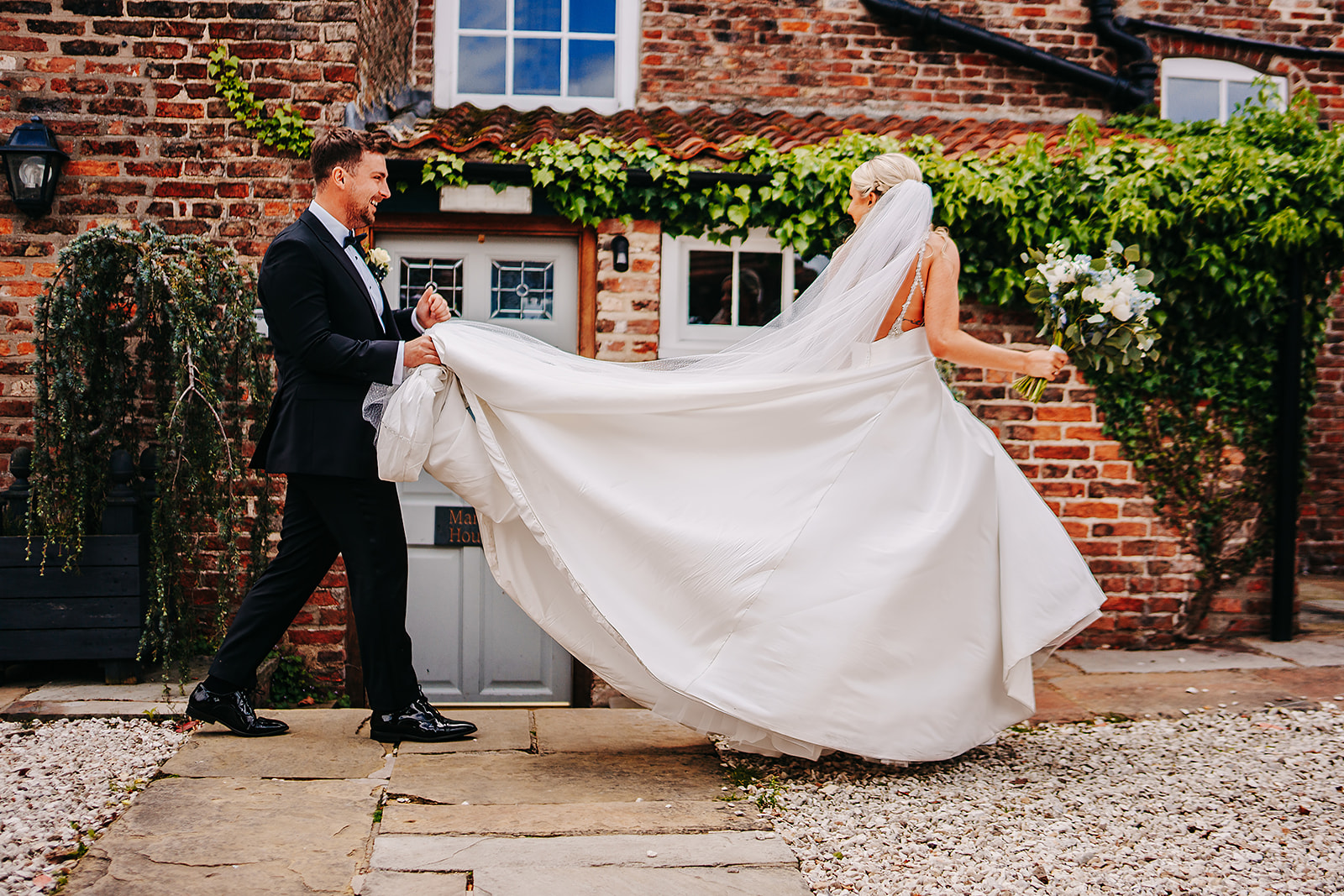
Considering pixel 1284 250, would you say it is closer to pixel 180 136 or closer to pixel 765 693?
pixel 765 693

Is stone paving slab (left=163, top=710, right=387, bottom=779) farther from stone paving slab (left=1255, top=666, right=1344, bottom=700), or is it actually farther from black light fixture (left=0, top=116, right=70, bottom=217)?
stone paving slab (left=1255, top=666, right=1344, bottom=700)

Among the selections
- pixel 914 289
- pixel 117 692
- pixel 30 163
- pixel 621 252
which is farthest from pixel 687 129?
pixel 117 692

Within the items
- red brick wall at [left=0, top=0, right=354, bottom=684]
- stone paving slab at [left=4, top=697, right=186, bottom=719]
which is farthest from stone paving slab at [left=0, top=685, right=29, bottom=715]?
red brick wall at [left=0, top=0, right=354, bottom=684]

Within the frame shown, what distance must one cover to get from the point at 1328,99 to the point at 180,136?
23.2 feet

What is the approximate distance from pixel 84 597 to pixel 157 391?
2.84 ft

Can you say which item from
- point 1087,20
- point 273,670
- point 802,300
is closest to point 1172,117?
point 1087,20

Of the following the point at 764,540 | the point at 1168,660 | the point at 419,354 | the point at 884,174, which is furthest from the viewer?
the point at 1168,660

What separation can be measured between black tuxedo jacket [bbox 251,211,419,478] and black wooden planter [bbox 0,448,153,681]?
117cm

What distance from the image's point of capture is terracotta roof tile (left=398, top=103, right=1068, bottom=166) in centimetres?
472

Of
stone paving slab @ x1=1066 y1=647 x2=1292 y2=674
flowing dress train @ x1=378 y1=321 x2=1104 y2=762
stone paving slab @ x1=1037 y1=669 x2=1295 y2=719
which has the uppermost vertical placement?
flowing dress train @ x1=378 y1=321 x2=1104 y2=762

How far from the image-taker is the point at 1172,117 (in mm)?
6559

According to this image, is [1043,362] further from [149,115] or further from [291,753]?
[149,115]

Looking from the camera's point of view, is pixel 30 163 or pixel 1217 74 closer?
pixel 30 163

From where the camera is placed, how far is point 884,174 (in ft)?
10.9
